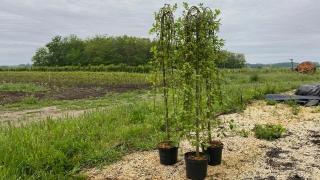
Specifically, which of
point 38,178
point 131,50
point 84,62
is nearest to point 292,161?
point 38,178

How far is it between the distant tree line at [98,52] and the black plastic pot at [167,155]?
51.1m

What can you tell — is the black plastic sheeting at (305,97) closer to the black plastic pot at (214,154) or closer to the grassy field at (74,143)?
the grassy field at (74,143)

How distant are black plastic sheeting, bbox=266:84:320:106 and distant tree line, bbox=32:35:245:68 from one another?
148 feet

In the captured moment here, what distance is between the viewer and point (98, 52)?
6738 cm

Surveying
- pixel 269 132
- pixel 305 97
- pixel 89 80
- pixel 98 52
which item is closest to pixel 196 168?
pixel 269 132

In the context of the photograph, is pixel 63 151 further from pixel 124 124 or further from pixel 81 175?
pixel 124 124

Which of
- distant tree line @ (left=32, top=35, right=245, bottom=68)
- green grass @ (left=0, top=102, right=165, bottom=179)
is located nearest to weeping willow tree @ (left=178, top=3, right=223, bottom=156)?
green grass @ (left=0, top=102, right=165, bottom=179)

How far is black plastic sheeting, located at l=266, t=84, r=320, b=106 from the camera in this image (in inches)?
413

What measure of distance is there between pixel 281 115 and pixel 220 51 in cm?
377

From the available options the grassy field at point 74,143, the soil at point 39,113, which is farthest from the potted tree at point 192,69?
the soil at point 39,113

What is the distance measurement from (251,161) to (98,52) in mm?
62768

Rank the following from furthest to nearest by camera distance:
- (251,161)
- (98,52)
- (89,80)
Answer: (98,52), (89,80), (251,161)

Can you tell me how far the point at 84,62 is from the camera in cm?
6894

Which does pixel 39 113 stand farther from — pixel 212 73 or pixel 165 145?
→ pixel 212 73
